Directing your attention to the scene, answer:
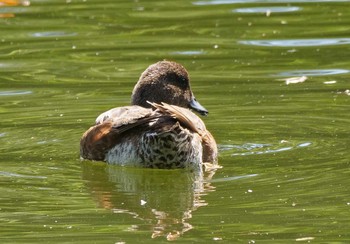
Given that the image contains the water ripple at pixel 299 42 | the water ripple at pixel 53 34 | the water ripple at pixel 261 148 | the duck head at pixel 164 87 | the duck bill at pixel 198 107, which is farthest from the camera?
the water ripple at pixel 53 34

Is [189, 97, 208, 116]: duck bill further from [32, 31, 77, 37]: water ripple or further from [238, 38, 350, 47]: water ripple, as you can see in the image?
[32, 31, 77, 37]: water ripple

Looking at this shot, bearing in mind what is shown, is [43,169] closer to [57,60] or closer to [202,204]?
[202,204]

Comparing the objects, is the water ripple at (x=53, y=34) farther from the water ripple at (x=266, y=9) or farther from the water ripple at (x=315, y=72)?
the water ripple at (x=315, y=72)

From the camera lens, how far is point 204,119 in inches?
489

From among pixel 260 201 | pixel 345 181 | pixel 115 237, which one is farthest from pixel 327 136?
pixel 115 237

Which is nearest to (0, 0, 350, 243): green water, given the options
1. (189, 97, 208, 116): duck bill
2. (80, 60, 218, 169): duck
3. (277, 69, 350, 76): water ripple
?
(277, 69, 350, 76): water ripple

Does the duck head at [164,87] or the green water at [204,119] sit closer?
the green water at [204,119]

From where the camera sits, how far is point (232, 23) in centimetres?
1647

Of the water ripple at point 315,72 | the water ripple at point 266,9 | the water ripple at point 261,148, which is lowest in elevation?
the water ripple at point 261,148

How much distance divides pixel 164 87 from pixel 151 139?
1.49 m

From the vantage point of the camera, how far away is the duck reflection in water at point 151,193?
28.6ft

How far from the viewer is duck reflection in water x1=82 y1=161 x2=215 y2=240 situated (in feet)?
28.6

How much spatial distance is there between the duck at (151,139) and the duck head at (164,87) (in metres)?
0.37

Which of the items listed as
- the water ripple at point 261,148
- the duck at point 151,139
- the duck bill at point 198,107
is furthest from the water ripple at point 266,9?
the duck at point 151,139
